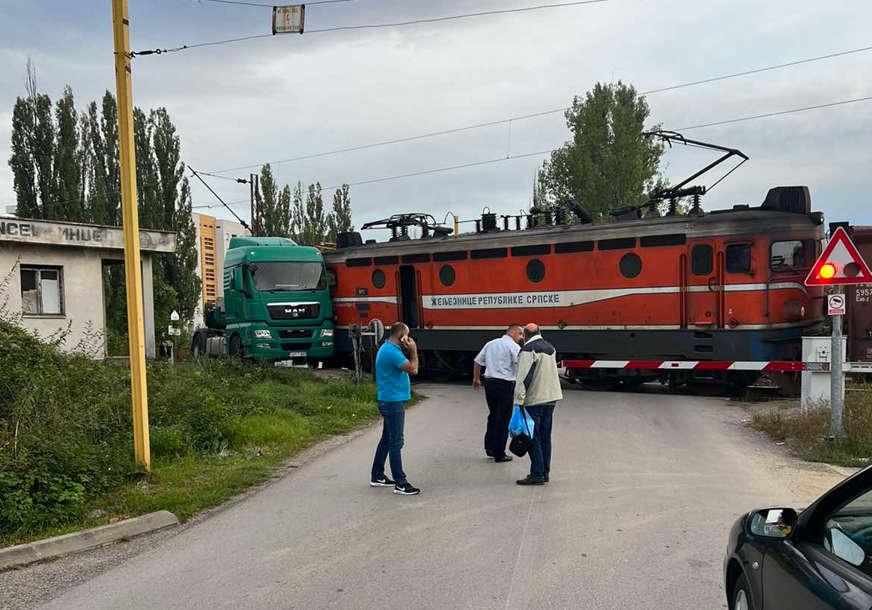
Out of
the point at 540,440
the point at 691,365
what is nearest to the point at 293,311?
the point at 691,365

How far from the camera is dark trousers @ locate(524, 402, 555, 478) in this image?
8.55 metres

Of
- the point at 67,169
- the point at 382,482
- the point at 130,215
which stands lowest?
the point at 382,482

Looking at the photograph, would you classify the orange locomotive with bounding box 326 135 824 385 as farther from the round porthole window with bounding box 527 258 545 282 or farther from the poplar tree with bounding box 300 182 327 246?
the poplar tree with bounding box 300 182 327 246

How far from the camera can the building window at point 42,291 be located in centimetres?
2148

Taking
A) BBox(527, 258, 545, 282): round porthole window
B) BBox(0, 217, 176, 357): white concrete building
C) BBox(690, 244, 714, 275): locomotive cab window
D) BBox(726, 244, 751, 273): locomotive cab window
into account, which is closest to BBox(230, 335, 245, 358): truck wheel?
BBox(0, 217, 176, 357): white concrete building

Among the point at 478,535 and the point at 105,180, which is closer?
the point at 478,535

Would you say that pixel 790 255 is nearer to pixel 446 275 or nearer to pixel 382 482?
pixel 446 275

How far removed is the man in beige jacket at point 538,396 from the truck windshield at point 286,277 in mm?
14731

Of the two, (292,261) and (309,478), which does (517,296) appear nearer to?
(292,261)

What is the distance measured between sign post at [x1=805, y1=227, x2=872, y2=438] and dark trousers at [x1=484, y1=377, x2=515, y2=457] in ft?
13.4

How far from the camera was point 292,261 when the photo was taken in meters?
22.7

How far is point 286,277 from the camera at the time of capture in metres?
22.5

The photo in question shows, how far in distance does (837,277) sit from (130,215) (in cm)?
866

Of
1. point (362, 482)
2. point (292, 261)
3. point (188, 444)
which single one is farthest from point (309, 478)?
point (292, 261)
